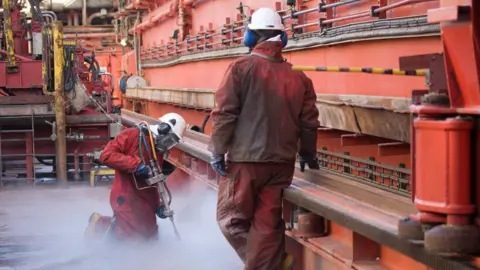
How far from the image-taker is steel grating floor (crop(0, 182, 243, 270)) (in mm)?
6984

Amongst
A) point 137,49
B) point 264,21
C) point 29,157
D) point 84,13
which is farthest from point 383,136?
point 84,13

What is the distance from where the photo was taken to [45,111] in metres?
13.2

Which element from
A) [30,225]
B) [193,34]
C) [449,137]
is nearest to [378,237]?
[449,137]

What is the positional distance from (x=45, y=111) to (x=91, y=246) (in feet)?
20.6

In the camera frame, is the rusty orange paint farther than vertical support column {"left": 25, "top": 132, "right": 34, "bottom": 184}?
No

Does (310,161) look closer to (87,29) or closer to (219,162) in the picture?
(219,162)

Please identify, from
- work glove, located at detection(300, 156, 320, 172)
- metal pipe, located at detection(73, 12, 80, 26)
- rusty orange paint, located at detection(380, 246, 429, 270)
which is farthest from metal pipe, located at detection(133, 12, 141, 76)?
rusty orange paint, located at detection(380, 246, 429, 270)

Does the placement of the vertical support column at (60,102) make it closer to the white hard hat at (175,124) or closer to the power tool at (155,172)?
the white hard hat at (175,124)

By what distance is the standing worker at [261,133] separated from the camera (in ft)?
15.2

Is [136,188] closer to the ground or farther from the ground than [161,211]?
farther from the ground

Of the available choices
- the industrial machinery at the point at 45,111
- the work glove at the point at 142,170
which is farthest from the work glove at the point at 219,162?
the industrial machinery at the point at 45,111

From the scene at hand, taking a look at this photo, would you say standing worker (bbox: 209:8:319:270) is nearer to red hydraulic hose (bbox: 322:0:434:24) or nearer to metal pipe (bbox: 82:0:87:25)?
red hydraulic hose (bbox: 322:0:434:24)

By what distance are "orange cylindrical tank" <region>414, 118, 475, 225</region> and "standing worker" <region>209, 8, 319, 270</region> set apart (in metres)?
1.90

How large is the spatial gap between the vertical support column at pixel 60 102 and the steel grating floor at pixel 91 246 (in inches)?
72.3
